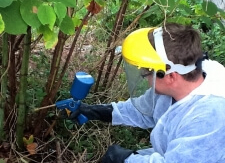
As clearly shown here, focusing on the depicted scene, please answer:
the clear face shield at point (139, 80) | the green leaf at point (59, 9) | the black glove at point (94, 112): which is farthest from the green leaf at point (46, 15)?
the black glove at point (94, 112)

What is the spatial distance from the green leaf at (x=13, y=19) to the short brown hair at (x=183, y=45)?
714mm

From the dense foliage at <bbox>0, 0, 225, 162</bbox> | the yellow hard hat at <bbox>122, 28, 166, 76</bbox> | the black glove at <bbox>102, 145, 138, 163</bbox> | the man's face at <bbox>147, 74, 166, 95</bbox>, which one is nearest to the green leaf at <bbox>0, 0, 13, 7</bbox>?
the dense foliage at <bbox>0, 0, 225, 162</bbox>

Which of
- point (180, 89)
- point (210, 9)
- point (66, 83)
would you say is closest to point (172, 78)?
point (180, 89)

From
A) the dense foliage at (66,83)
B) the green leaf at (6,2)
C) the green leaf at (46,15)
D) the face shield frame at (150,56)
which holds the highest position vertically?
the green leaf at (6,2)

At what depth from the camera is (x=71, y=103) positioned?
272cm

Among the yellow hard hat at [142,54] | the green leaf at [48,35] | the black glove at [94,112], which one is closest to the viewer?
the green leaf at [48,35]

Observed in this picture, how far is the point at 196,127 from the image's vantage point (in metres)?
2.04

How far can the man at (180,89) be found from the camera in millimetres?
2047

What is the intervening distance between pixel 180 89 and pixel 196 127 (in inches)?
10.6

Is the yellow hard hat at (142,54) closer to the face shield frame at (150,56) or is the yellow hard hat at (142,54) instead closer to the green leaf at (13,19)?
the face shield frame at (150,56)

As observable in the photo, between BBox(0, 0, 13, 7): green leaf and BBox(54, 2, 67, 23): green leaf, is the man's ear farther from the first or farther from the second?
BBox(0, 0, 13, 7): green leaf

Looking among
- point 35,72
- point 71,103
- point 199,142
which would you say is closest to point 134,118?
point 71,103

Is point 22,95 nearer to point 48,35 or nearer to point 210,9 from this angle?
point 48,35

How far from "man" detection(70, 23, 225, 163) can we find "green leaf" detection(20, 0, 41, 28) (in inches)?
24.3
